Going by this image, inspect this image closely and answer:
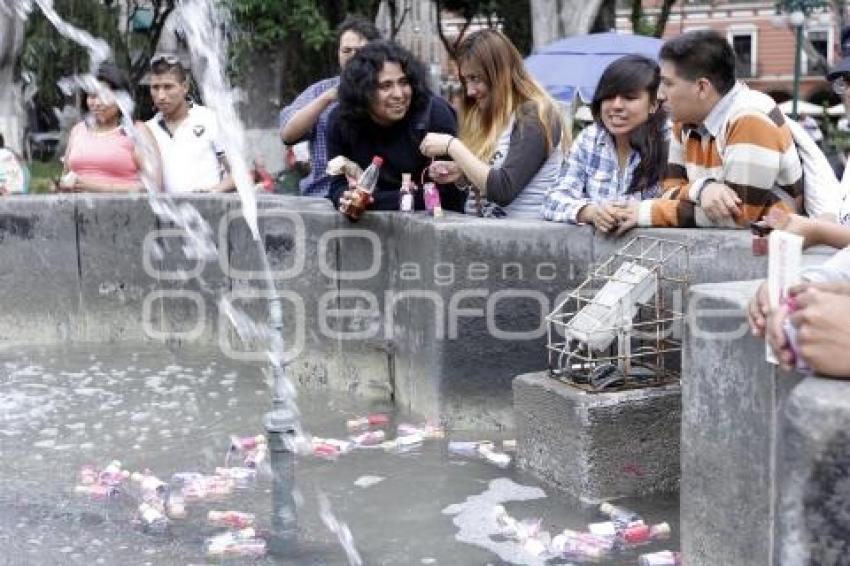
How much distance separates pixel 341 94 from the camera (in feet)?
20.7

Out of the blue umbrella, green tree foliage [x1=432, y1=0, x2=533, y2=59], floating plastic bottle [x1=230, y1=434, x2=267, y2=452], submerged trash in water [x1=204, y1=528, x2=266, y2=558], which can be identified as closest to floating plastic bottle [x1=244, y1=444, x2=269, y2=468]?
floating plastic bottle [x1=230, y1=434, x2=267, y2=452]

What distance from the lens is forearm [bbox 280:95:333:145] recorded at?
6977 mm

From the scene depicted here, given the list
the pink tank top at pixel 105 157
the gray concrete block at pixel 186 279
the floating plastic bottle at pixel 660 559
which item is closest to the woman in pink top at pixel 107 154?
the pink tank top at pixel 105 157

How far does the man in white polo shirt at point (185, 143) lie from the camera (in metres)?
7.87

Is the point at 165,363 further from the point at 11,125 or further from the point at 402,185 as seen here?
the point at 11,125

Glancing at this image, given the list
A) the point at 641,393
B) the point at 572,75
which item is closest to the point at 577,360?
the point at 641,393

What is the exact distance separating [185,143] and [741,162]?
419cm

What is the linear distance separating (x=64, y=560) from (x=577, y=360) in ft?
7.08

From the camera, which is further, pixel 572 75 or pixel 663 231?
pixel 572 75

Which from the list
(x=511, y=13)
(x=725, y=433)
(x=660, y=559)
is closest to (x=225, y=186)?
(x=660, y=559)

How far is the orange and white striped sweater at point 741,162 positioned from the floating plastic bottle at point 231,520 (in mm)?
1979

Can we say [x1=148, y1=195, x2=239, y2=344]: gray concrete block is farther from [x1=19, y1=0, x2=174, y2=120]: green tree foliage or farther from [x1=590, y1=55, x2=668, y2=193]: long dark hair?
[x1=19, y1=0, x2=174, y2=120]: green tree foliage

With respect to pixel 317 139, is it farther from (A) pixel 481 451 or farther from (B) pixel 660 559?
(B) pixel 660 559

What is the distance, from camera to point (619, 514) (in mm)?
4664
